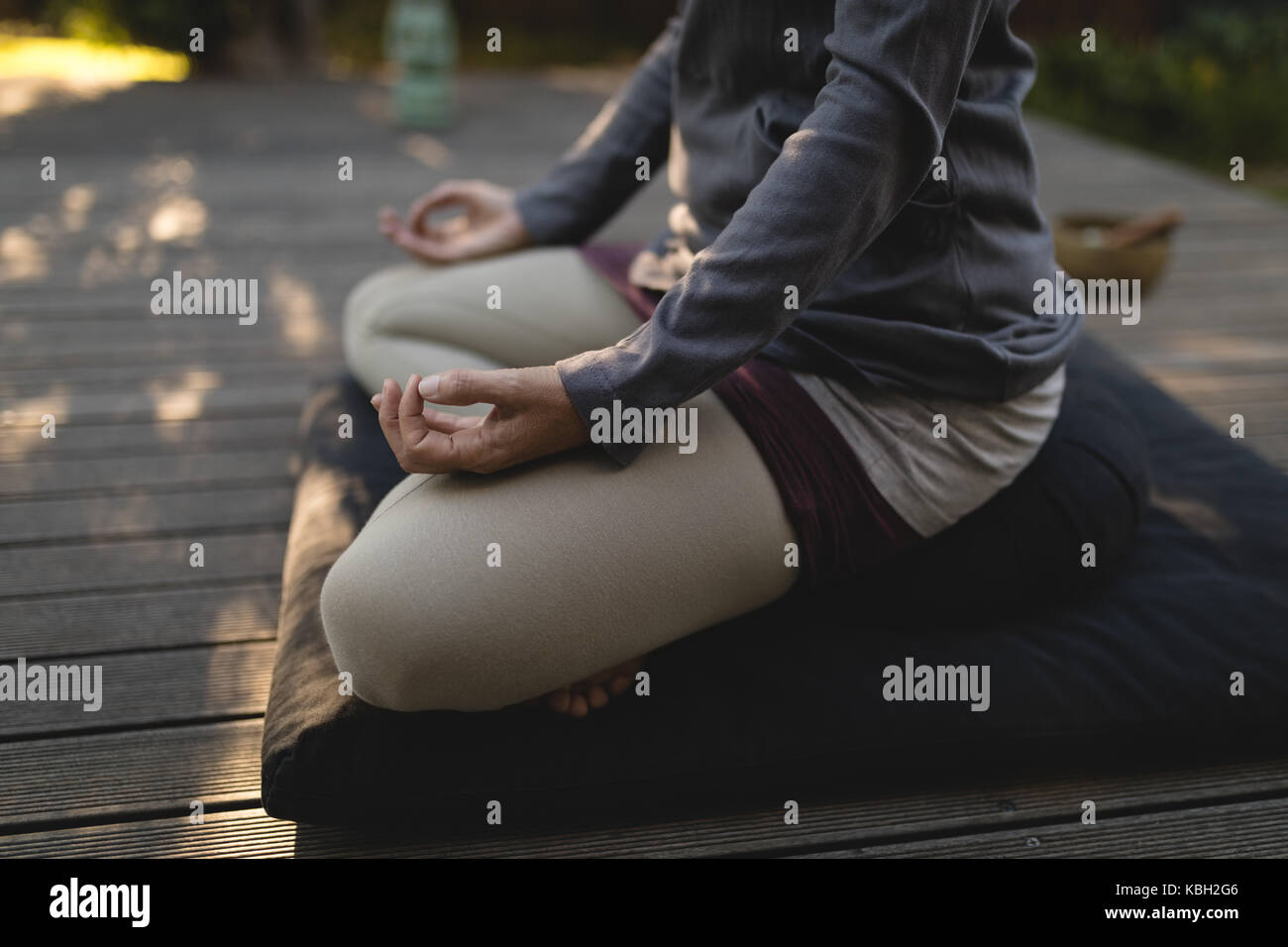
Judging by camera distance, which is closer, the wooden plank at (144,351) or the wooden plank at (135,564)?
the wooden plank at (135,564)

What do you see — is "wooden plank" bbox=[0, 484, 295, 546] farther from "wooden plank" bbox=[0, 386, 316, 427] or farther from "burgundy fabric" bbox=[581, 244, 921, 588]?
"burgundy fabric" bbox=[581, 244, 921, 588]

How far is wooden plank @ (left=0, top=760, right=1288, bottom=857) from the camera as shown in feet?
3.76

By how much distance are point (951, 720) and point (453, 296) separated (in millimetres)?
853

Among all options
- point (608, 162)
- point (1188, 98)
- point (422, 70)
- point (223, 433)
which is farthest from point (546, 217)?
point (1188, 98)

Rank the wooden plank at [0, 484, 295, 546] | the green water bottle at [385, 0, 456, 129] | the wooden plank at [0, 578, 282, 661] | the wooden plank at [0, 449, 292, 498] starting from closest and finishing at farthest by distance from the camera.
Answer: the wooden plank at [0, 578, 282, 661] → the wooden plank at [0, 484, 295, 546] → the wooden plank at [0, 449, 292, 498] → the green water bottle at [385, 0, 456, 129]

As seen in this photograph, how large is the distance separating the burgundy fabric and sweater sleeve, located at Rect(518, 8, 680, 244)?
0.58 meters

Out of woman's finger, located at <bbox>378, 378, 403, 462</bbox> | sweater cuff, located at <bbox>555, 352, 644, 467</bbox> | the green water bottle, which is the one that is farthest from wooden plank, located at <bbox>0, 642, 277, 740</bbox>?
the green water bottle

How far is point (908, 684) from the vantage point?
1.25m

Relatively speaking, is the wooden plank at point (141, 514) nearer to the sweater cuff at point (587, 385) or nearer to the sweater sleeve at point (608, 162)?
the sweater sleeve at point (608, 162)

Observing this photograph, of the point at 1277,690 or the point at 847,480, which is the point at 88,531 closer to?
the point at 847,480

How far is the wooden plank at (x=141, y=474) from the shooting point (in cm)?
180

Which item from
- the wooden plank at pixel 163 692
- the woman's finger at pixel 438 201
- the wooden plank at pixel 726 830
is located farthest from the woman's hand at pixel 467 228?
the wooden plank at pixel 726 830

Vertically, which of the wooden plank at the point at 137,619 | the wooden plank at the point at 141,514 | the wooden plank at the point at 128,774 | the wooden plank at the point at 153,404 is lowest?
the wooden plank at the point at 128,774
